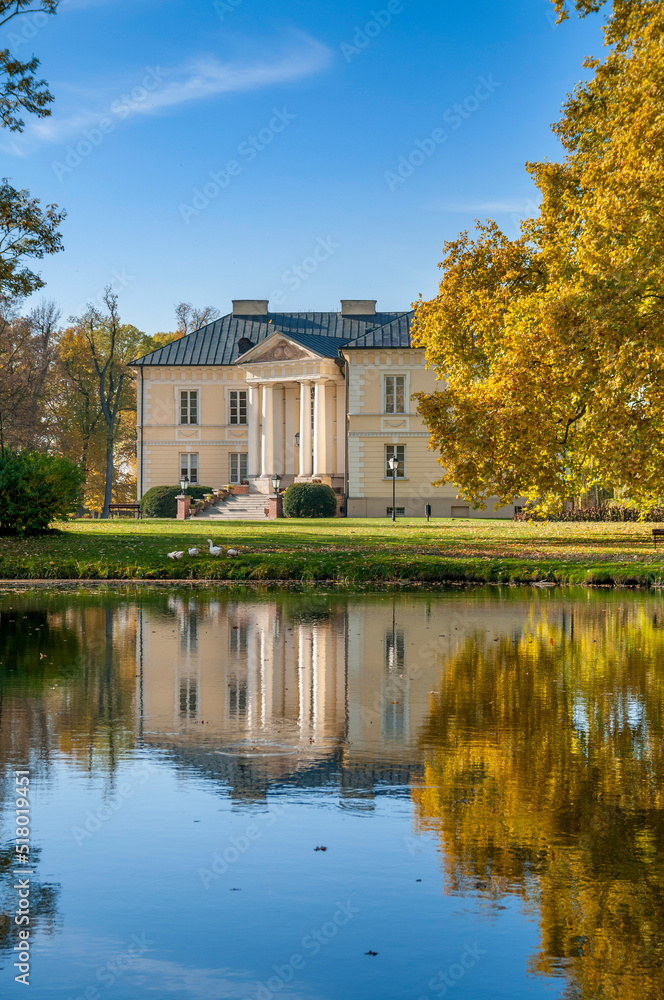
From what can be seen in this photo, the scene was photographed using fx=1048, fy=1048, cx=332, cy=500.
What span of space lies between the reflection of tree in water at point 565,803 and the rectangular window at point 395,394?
42262mm

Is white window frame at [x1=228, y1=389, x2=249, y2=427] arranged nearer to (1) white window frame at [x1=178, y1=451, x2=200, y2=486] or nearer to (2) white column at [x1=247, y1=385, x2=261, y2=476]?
(1) white window frame at [x1=178, y1=451, x2=200, y2=486]

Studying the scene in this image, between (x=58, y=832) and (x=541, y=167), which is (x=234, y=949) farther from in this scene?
(x=541, y=167)

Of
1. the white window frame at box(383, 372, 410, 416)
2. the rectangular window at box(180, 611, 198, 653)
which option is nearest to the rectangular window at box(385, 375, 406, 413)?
the white window frame at box(383, 372, 410, 416)

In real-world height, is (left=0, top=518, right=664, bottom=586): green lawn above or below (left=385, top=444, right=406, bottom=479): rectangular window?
below

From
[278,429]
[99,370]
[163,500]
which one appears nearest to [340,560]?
[163,500]

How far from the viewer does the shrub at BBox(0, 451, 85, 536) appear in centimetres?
2477

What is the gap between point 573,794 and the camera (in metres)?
5.37

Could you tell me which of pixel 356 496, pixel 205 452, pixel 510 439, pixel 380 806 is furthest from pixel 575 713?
pixel 205 452

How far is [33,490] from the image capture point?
25.0 meters

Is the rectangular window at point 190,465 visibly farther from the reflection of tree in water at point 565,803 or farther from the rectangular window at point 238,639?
the reflection of tree in water at point 565,803

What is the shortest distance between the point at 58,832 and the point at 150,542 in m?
20.3

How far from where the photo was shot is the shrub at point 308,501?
4650 cm

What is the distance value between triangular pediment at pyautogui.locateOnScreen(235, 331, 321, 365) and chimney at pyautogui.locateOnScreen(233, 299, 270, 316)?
825cm

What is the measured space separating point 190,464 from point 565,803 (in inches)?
2115
